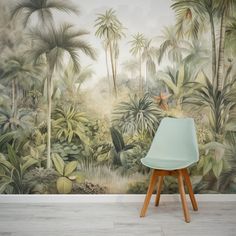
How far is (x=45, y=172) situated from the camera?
344cm

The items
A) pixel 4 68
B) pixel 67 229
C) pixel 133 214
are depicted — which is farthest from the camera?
pixel 4 68

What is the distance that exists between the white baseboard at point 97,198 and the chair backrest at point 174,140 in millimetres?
517

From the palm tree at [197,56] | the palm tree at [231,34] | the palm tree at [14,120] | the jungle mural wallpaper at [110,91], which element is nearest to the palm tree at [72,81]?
the jungle mural wallpaper at [110,91]

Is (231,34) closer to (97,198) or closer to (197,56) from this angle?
(197,56)

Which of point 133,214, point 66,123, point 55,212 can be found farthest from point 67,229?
point 66,123

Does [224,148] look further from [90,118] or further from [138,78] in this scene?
[90,118]

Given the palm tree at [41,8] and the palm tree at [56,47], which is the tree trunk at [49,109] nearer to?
the palm tree at [56,47]

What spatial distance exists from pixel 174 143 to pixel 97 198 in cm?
96

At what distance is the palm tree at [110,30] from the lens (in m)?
3.39

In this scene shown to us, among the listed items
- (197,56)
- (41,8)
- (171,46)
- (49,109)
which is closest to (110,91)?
(49,109)

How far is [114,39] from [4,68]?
1.14 metres

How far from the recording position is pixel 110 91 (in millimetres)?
3438

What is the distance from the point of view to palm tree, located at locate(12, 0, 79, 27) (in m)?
3.36

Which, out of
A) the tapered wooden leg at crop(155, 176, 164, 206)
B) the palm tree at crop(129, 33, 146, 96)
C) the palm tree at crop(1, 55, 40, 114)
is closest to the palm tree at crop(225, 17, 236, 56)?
the palm tree at crop(129, 33, 146, 96)
